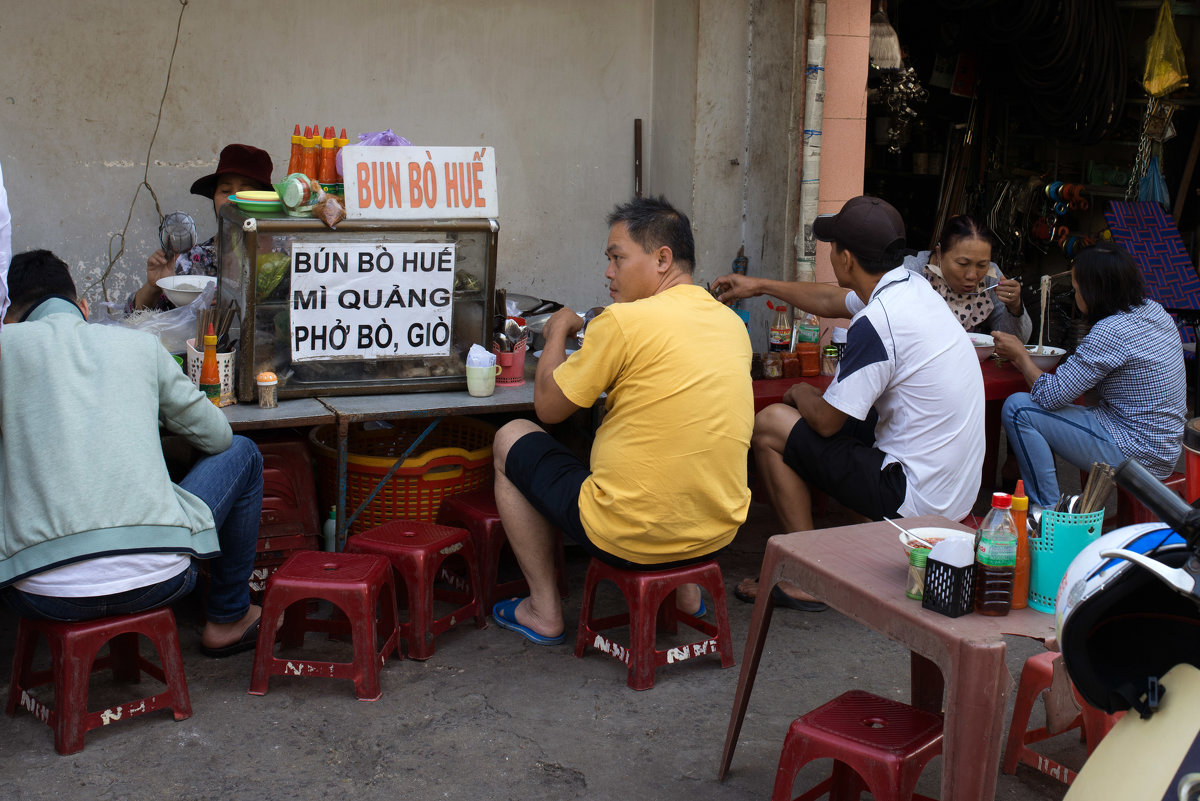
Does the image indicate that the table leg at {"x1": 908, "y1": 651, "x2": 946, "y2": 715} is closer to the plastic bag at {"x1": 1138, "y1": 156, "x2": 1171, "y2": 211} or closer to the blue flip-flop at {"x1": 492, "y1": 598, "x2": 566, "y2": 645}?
the blue flip-flop at {"x1": 492, "y1": 598, "x2": 566, "y2": 645}

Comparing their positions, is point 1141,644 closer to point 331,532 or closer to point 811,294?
point 331,532

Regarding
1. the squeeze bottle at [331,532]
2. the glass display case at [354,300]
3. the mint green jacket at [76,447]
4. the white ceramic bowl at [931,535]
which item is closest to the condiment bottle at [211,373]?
the glass display case at [354,300]

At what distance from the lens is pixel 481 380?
392 cm

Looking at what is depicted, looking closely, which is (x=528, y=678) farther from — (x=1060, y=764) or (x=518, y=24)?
(x=518, y=24)

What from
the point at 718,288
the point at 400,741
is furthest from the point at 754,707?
the point at 718,288

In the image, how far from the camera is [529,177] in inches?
235

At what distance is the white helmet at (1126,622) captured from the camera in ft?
4.99

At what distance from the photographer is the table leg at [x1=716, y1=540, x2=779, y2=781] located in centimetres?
260

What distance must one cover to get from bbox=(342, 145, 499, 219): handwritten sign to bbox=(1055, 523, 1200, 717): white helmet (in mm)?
2706

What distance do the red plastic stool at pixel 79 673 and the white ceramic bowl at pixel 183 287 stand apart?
1.47m

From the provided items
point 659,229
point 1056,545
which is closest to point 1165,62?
point 659,229

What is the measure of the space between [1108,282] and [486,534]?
2.51 meters

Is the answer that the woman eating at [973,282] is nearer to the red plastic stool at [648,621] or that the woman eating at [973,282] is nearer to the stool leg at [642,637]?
the red plastic stool at [648,621]

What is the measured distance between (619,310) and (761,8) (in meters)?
2.92
